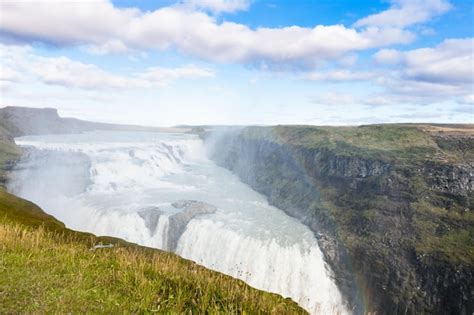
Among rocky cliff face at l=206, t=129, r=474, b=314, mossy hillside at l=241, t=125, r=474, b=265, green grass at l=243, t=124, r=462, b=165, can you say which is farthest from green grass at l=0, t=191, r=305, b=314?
green grass at l=243, t=124, r=462, b=165

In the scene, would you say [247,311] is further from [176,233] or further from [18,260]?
[176,233]

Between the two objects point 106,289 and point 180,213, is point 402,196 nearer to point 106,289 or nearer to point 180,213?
point 180,213

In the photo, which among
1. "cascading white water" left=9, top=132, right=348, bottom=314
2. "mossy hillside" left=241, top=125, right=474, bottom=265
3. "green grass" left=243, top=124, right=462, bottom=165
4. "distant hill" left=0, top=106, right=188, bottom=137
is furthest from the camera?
"distant hill" left=0, top=106, right=188, bottom=137

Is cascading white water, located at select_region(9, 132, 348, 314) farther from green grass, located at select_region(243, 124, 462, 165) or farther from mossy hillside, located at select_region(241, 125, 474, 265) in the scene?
green grass, located at select_region(243, 124, 462, 165)

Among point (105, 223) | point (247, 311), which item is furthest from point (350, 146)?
point (247, 311)

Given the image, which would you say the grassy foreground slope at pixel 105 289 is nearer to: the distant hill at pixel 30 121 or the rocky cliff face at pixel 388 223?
the rocky cliff face at pixel 388 223

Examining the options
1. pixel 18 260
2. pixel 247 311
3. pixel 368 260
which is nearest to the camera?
pixel 247 311
